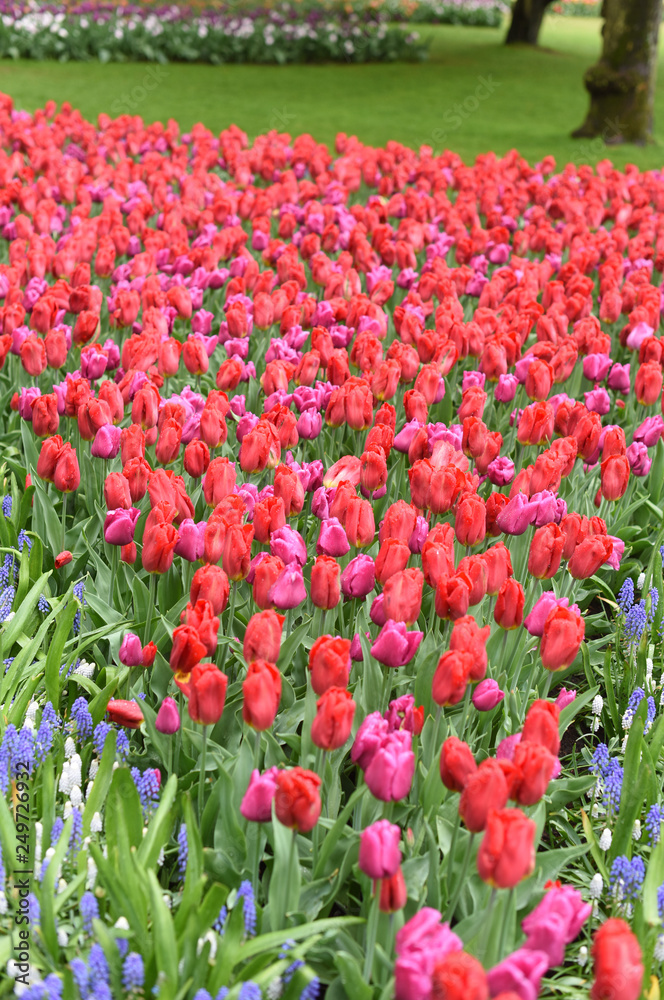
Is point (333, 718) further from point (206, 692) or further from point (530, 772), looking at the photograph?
point (530, 772)

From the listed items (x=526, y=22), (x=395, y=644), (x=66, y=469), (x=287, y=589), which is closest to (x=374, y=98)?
(x=526, y=22)

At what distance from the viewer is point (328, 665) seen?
1962mm

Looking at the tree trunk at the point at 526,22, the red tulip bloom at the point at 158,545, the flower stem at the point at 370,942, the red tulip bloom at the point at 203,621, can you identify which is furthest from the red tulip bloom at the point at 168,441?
the tree trunk at the point at 526,22

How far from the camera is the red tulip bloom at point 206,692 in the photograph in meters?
1.96

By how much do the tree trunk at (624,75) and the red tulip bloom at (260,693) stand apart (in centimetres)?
1397

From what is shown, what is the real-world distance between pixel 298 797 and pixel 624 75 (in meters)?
14.2

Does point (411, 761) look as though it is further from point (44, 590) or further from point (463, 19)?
point (463, 19)

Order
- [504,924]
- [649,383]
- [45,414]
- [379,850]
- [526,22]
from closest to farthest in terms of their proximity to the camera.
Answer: [379,850]
[504,924]
[45,414]
[649,383]
[526,22]

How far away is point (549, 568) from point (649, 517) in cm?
161

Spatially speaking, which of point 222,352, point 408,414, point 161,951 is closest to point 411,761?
point 161,951

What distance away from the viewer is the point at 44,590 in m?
3.11

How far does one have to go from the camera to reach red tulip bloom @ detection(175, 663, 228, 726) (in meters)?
1.96

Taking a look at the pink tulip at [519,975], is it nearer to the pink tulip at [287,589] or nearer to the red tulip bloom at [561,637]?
the red tulip bloom at [561,637]

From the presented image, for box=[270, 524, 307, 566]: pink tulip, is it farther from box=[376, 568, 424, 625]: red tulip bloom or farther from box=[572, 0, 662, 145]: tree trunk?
box=[572, 0, 662, 145]: tree trunk
